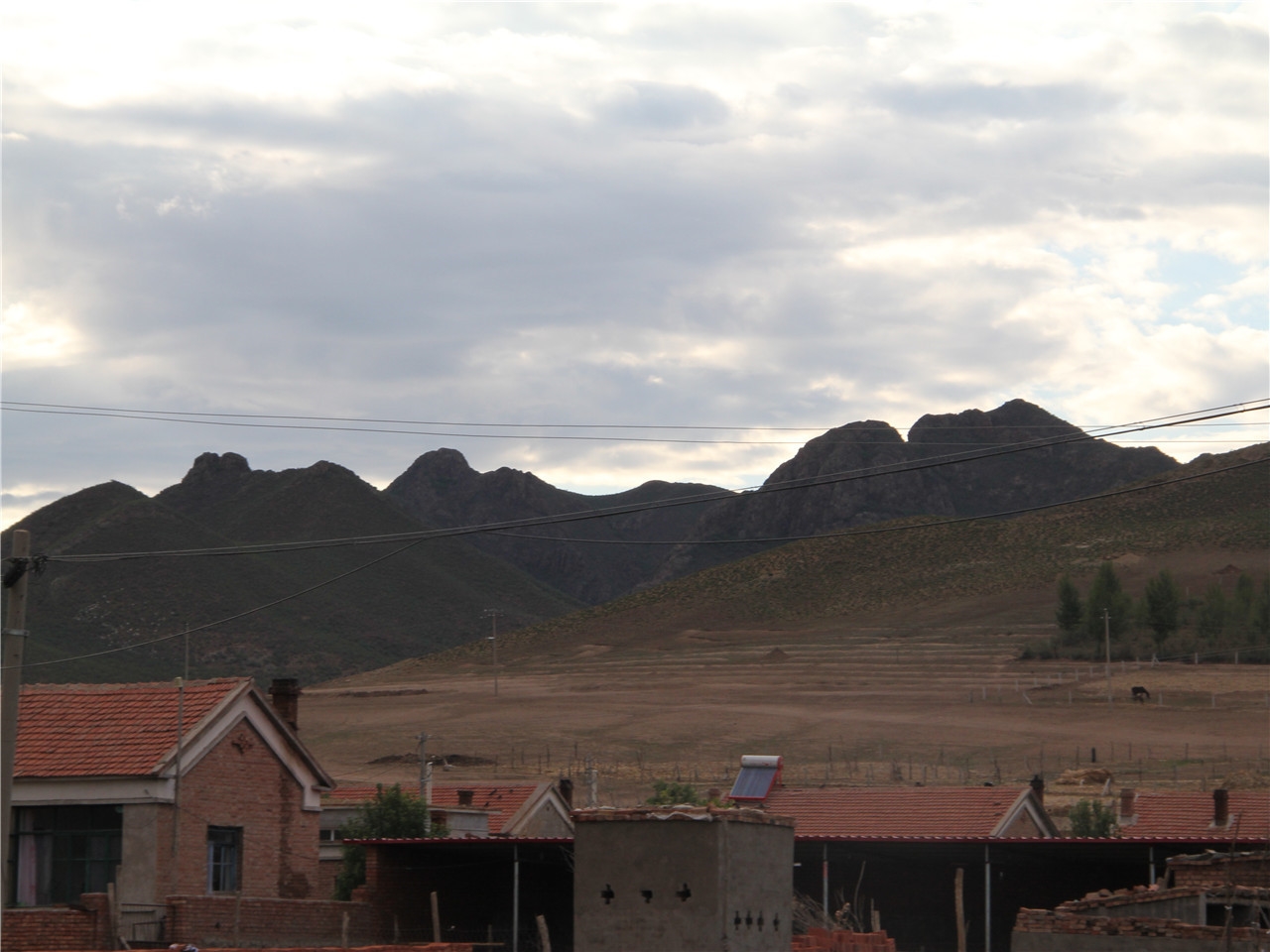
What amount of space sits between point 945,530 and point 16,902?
524 ft

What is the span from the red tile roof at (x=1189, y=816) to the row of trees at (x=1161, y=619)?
Result: 76.4 m

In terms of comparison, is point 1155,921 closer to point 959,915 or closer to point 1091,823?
point 959,915

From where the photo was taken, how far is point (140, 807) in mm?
26344

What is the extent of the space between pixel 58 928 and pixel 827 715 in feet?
235

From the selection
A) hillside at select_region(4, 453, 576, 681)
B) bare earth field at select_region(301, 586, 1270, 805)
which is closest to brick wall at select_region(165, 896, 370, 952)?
bare earth field at select_region(301, 586, 1270, 805)

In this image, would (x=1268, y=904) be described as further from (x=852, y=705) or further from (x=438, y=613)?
(x=438, y=613)

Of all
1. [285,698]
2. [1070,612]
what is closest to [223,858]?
[285,698]

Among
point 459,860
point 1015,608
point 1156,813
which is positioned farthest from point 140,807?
point 1015,608

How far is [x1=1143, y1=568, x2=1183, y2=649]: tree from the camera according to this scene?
11494 cm

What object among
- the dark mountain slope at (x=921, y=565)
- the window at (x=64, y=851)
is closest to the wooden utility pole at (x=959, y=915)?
the window at (x=64, y=851)

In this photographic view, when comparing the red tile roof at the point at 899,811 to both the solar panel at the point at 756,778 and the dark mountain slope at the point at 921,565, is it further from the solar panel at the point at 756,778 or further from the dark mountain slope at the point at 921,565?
the dark mountain slope at the point at 921,565

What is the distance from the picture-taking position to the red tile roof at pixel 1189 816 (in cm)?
3459

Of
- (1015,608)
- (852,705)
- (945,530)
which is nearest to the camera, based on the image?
(852,705)

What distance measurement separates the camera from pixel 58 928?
2212cm
